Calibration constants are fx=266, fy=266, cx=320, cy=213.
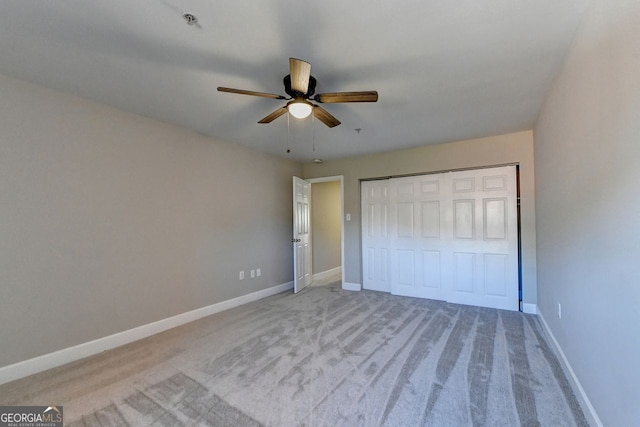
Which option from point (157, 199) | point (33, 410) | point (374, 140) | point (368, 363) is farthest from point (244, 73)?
point (33, 410)

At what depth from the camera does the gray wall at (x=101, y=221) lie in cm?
224

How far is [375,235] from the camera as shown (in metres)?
4.82

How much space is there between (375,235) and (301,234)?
136cm

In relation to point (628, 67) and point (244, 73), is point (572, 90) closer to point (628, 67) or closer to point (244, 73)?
point (628, 67)

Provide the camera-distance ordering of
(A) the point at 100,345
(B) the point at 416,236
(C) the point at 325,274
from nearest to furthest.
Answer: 1. (A) the point at 100,345
2. (B) the point at 416,236
3. (C) the point at 325,274

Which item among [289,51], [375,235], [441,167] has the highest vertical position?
[289,51]

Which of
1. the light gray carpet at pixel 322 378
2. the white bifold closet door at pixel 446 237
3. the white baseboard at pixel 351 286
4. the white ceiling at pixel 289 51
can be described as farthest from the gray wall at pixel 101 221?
the white bifold closet door at pixel 446 237

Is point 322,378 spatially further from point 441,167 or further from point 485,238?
point 441,167

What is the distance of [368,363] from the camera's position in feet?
7.62

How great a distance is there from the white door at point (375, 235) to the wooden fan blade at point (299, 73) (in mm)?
3135

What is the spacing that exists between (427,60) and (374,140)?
6.31 ft

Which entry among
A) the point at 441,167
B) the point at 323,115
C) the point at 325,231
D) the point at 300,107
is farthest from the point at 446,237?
the point at 300,107

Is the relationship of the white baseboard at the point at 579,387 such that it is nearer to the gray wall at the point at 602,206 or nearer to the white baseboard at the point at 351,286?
the gray wall at the point at 602,206

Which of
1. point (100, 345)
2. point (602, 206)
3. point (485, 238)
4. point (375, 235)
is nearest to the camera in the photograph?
point (602, 206)
